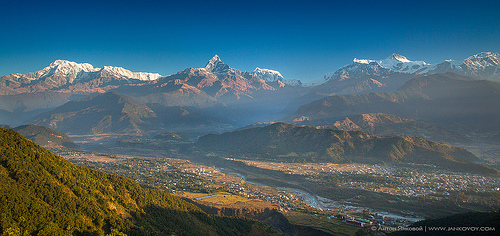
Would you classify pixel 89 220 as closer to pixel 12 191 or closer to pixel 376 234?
pixel 12 191

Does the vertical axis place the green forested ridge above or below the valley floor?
above

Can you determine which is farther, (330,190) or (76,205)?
(330,190)

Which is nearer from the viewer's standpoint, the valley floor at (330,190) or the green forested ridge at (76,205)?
the green forested ridge at (76,205)

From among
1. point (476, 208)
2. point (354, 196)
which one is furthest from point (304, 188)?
point (476, 208)

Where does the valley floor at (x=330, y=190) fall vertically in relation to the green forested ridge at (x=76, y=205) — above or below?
below

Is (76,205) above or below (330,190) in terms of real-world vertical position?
above

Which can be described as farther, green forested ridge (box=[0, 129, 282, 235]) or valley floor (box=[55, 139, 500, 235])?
valley floor (box=[55, 139, 500, 235])

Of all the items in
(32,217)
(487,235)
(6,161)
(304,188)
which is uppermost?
(6,161)

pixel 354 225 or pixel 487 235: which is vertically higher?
pixel 487 235
